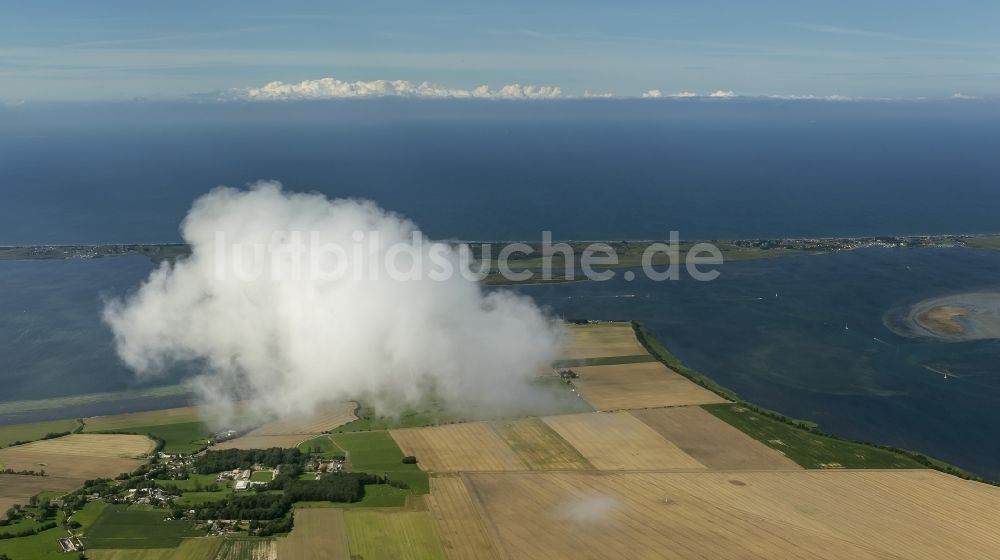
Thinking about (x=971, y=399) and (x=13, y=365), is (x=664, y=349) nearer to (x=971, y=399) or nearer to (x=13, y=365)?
(x=971, y=399)

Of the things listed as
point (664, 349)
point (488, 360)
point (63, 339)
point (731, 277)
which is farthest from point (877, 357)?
point (63, 339)

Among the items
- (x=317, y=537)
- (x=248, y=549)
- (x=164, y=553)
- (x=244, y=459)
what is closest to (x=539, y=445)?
(x=317, y=537)

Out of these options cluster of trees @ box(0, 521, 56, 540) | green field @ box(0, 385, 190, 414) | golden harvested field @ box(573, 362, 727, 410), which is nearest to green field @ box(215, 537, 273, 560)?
cluster of trees @ box(0, 521, 56, 540)

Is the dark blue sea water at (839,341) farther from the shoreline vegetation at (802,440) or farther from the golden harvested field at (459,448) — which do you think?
the golden harvested field at (459,448)

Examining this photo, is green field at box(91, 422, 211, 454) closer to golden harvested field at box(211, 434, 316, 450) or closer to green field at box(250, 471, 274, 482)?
golden harvested field at box(211, 434, 316, 450)

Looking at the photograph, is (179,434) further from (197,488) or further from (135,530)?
(135,530)

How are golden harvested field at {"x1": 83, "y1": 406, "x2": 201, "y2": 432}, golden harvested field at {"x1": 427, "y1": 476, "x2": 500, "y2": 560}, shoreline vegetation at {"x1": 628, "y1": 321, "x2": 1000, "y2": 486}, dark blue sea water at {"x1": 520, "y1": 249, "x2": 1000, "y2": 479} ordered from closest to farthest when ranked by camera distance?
golden harvested field at {"x1": 427, "y1": 476, "x2": 500, "y2": 560} → shoreline vegetation at {"x1": 628, "y1": 321, "x2": 1000, "y2": 486} → golden harvested field at {"x1": 83, "y1": 406, "x2": 201, "y2": 432} → dark blue sea water at {"x1": 520, "y1": 249, "x2": 1000, "y2": 479}

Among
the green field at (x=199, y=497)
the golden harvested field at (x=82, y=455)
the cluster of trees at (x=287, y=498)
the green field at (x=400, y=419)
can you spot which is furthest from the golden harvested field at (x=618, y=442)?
the golden harvested field at (x=82, y=455)
